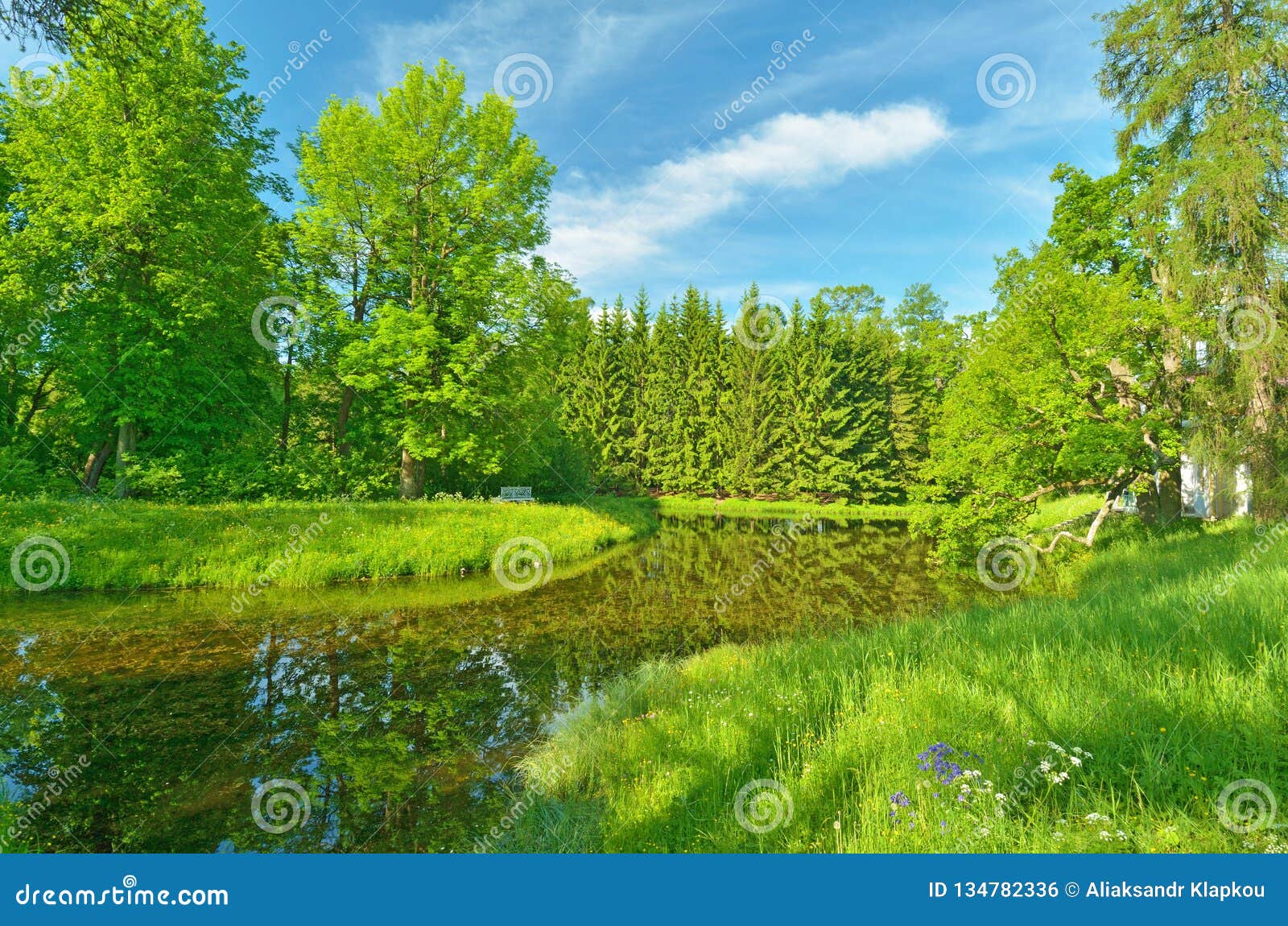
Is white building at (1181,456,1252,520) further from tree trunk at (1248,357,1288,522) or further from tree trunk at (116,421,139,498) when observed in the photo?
tree trunk at (116,421,139,498)

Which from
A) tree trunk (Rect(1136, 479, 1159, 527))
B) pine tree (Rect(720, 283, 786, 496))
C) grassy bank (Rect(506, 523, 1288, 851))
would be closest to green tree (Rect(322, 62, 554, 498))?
grassy bank (Rect(506, 523, 1288, 851))

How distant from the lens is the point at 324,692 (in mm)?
7723

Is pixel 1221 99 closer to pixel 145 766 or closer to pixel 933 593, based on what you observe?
pixel 933 593

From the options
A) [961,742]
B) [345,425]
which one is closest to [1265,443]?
[961,742]

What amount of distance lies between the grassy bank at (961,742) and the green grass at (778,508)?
3155 cm

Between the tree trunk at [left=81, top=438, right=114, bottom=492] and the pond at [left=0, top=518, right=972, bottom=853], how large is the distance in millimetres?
7632

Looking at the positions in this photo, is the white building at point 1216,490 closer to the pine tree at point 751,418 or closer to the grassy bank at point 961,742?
the grassy bank at point 961,742

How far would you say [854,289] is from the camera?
53.3m

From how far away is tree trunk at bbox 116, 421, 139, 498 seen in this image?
15.9m

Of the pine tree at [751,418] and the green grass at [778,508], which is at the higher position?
the pine tree at [751,418]

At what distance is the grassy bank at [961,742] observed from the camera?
3312 millimetres

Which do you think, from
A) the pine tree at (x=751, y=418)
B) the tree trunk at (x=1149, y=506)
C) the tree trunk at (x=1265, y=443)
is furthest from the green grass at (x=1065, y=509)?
the pine tree at (x=751, y=418)

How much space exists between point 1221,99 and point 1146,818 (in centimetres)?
1745

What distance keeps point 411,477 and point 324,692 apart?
14.6m
